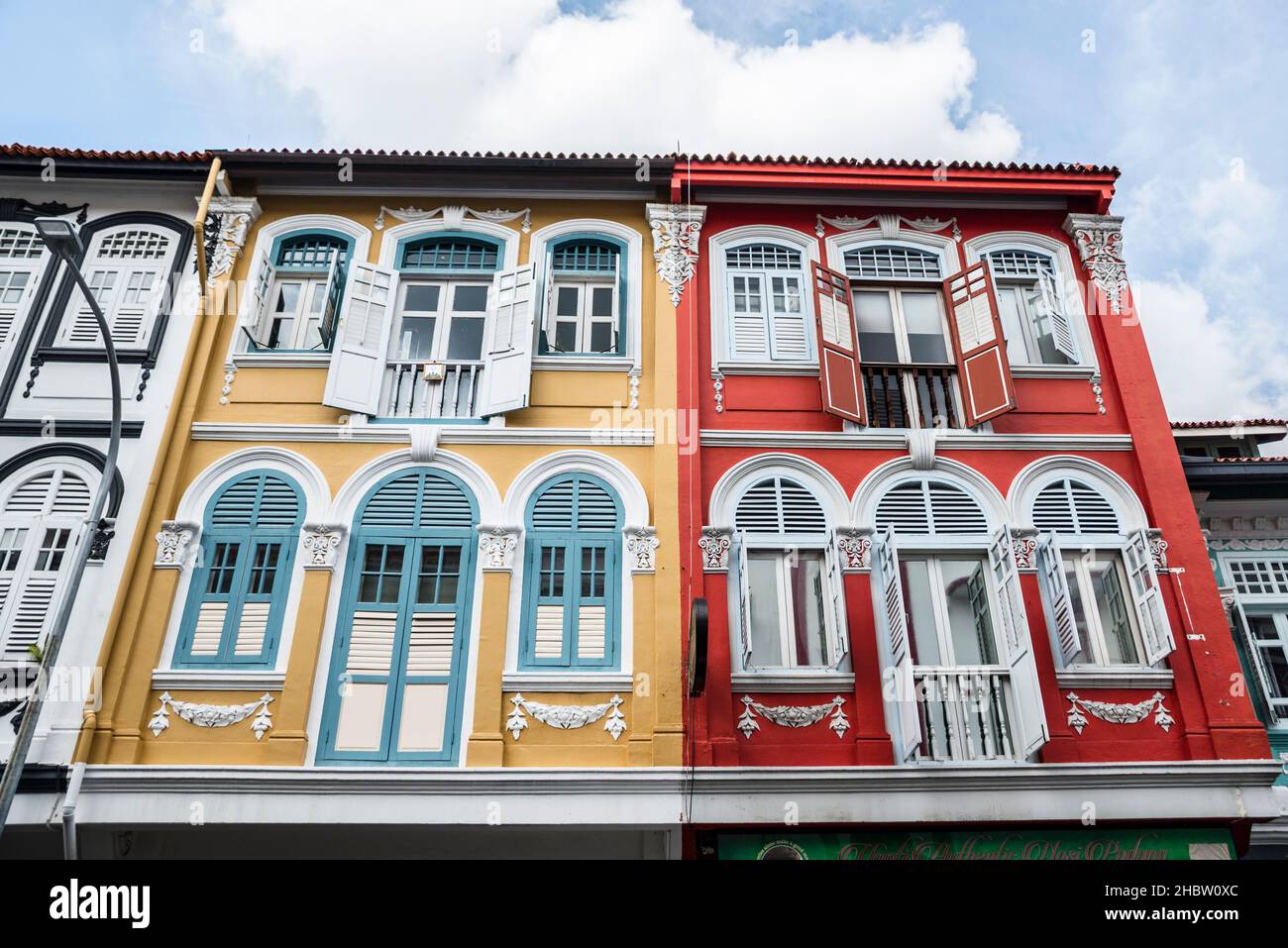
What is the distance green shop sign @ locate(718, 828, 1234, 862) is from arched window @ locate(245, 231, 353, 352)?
6690 millimetres

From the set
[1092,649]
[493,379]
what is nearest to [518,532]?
[493,379]

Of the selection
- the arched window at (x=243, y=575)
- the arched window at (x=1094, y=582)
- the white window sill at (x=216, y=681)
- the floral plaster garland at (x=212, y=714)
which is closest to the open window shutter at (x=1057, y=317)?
the arched window at (x=1094, y=582)

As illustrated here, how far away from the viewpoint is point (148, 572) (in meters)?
9.41

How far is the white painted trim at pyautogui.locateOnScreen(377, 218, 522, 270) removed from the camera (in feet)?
38.0

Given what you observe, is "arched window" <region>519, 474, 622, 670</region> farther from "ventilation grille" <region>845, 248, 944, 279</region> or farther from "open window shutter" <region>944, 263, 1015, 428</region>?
"ventilation grille" <region>845, 248, 944, 279</region>

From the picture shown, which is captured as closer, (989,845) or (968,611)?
(989,845)

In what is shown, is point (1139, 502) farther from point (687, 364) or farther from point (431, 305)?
point (431, 305)

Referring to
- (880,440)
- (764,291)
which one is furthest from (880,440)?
(764,291)

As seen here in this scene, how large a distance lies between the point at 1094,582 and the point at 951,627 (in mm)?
1569

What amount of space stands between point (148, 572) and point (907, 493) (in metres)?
7.32

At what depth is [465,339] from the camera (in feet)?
36.4

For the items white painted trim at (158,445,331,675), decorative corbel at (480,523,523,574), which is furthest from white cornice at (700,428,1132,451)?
white painted trim at (158,445,331,675)

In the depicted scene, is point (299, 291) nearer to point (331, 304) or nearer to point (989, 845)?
point (331, 304)

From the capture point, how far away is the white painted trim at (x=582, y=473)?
922 centimetres
